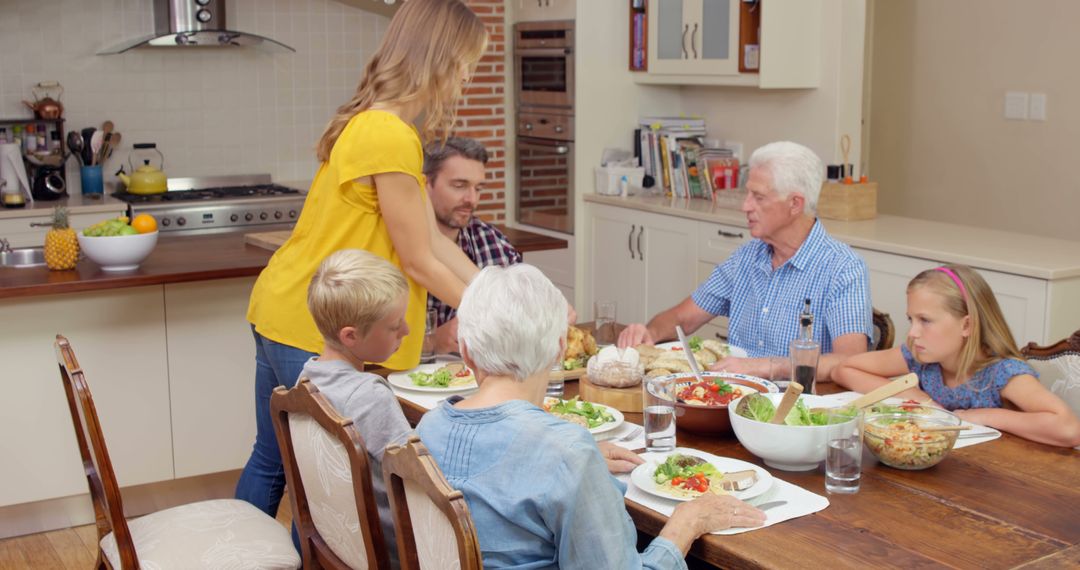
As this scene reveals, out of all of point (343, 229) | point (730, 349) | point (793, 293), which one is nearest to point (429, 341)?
point (343, 229)

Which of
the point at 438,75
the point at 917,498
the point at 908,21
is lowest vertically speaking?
the point at 917,498

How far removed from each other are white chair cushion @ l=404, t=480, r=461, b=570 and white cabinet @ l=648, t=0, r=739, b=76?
4.06 m

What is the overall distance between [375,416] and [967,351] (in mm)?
1268

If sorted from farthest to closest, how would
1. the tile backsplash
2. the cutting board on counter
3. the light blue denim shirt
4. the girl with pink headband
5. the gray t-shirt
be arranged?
the tile backsplash → the cutting board on counter → the girl with pink headband → the gray t-shirt → the light blue denim shirt

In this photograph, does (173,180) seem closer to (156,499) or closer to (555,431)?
(156,499)

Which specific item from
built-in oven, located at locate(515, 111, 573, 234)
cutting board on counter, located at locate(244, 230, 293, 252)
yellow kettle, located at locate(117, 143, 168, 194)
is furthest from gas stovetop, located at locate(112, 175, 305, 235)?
cutting board on counter, located at locate(244, 230, 293, 252)

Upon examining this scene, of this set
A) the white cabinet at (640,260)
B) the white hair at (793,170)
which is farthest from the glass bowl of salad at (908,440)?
the white cabinet at (640,260)

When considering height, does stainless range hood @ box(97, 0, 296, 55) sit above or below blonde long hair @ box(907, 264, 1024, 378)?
above

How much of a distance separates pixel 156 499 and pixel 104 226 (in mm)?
970

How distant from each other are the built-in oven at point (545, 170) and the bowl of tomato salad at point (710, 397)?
3.57 meters

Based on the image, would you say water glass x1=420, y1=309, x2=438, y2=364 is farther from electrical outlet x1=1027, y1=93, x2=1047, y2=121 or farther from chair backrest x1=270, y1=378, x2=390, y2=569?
electrical outlet x1=1027, y1=93, x2=1047, y2=121

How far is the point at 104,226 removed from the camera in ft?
12.2

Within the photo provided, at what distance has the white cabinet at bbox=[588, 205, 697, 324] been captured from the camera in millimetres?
5465

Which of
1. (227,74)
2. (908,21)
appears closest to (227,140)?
(227,74)
